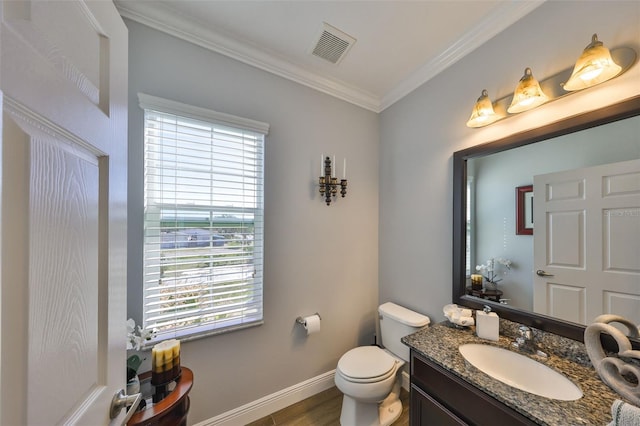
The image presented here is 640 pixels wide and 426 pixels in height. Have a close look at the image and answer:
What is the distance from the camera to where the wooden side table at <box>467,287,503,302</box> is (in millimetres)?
1361

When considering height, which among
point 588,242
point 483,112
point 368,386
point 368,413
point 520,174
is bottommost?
point 368,413

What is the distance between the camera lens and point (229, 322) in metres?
1.54

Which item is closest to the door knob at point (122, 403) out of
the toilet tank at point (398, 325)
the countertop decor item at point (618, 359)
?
the toilet tank at point (398, 325)

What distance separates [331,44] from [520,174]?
55.7 inches

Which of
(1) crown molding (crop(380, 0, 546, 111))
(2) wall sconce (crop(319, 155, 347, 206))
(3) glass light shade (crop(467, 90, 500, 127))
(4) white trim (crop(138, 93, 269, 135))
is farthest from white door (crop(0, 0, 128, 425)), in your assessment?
(1) crown molding (crop(380, 0, 546, 111))

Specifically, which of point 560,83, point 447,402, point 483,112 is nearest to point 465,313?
point 447,402

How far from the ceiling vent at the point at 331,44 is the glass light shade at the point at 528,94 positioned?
1009 mm

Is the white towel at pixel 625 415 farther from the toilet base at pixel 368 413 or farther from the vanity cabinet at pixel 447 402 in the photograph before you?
the toilet base at pixel 368 413

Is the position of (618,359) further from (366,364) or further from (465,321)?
(366,364)

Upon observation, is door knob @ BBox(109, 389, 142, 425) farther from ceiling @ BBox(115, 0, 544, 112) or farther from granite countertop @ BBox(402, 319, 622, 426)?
ceiling @ BBox(115, 0, 544, 112)

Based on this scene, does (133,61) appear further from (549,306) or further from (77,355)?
(549,306)

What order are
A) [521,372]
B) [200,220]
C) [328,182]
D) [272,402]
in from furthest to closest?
[328,182], [272,402], [200,220], [521,372]

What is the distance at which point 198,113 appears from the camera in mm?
1438

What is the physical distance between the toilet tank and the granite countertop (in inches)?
10.3
